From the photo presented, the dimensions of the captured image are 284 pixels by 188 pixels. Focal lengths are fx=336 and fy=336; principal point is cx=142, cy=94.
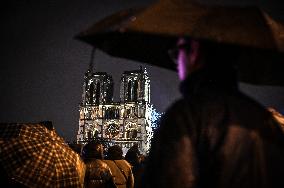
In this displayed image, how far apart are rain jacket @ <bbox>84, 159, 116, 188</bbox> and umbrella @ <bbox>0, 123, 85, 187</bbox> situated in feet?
7.39

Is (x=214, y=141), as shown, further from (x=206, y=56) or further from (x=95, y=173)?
(x=95, y=173)

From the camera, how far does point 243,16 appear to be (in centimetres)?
191

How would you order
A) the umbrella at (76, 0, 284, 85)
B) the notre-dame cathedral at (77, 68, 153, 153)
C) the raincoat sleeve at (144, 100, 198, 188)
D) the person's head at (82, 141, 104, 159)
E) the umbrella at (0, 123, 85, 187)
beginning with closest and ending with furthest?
the raincoat sleeve at (144, 100, 198, 188) → the umbrella at (76, 0, 284, 85) → the umbrella at (0, 123, 85, 187) → the person's head at (82, 141, 104, 159) → the notre-dame cathedral at (77, 68, 153, 153)

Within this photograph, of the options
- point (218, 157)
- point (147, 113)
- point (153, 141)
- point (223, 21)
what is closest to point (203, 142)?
point (218, 157)

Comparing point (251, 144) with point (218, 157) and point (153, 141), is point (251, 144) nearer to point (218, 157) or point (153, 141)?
point (218, 157)

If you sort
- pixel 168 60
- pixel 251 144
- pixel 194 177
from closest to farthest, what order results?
1. pixel 194 177
2. pixel 251 144
3. pixel 168 60

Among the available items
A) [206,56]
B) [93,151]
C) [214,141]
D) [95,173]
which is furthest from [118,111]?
[214,141]

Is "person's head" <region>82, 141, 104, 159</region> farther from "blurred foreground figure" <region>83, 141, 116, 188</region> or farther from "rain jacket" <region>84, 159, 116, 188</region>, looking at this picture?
"rain jacket" <region>84, 159, 116, 188</region>

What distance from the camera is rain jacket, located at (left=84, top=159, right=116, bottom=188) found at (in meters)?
5.97

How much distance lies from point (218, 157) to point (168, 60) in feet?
4.52

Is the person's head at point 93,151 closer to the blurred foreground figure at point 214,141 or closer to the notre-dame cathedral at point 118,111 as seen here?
the blurred foreground figure at point 214,141

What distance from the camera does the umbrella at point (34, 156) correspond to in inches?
132

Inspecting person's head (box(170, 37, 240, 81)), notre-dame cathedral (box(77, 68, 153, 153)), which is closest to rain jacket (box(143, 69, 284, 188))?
person's head (box(170, 37, 240, 81))

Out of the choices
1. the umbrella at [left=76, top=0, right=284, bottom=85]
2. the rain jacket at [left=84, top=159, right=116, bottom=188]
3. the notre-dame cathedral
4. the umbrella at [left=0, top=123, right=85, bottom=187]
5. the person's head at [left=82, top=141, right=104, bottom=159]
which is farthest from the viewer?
the notre-dame cathedral
